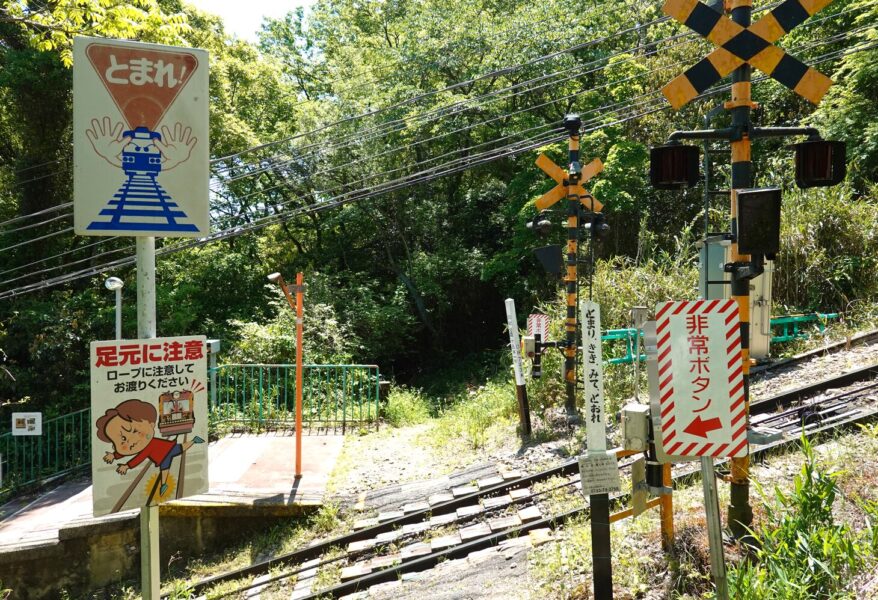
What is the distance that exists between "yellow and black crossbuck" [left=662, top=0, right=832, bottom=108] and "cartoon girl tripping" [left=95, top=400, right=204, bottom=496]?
4.13 m

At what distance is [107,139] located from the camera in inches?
109

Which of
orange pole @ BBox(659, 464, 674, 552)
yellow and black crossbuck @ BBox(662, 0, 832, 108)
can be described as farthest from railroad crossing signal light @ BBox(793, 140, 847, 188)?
orange pole @ BBox(659, 464, 674, 552)

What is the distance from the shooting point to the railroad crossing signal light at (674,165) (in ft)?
15.1

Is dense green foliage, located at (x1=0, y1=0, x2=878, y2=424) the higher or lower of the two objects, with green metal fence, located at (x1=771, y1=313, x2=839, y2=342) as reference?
Answer: higher

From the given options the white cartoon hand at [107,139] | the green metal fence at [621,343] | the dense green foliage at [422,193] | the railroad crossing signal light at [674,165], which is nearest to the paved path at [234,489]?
the dense green foliage at [422,193]

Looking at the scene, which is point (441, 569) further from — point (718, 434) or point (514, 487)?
point (718, 434)

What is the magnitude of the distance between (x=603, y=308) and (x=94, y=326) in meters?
11.9

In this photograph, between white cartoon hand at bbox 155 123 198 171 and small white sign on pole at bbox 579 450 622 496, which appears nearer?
white cartoon hand at bbox 155 123 198 171

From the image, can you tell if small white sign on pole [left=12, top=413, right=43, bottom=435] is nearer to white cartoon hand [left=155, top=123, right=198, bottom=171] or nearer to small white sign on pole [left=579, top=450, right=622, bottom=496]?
white cartoon hand [left=155, top=123, right=198, bottom=171]

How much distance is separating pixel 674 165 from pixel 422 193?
16020mm

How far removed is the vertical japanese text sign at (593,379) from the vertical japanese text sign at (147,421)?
2.31 m

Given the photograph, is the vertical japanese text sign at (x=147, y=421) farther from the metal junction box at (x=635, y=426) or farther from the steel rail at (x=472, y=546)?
the steel rail at (x=472, y=546)

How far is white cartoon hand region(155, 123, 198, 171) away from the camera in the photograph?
2.88m

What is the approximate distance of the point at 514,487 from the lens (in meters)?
7.02
